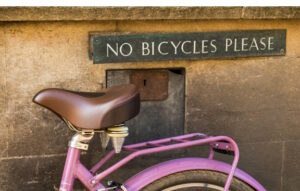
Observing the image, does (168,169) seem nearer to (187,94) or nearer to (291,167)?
(187,94)

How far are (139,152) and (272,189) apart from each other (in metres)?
1.95

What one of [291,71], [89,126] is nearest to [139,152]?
[89,126]

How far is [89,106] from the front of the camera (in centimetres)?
358

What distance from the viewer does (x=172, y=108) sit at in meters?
4.96

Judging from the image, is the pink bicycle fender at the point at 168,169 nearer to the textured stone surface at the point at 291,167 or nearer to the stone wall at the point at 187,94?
the stone wall at the point at 187,94

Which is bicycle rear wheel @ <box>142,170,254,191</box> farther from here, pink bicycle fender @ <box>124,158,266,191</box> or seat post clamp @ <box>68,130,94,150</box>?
seat post clamp @ <box>68,130,94,150</box>

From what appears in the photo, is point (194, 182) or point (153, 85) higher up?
point (153, 85)

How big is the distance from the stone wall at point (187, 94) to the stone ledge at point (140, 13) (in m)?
0.09

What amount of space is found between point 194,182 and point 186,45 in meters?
1.30

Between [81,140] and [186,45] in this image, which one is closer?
[81,140]

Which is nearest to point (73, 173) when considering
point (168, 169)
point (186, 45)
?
point (168, 169)

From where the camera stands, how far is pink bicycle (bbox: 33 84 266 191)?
3590mm

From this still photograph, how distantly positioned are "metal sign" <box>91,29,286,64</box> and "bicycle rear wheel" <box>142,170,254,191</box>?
1.19 meters
